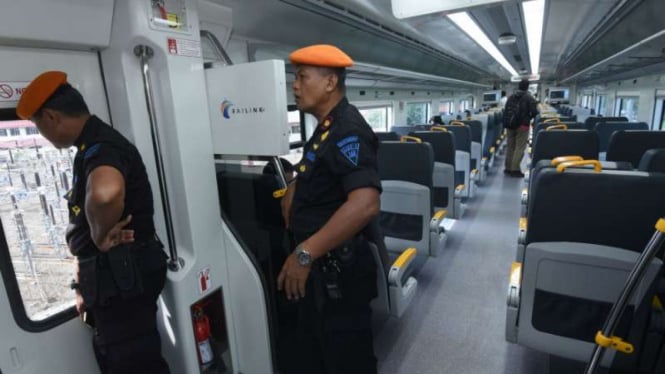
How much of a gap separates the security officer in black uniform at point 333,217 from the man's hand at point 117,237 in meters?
0.71

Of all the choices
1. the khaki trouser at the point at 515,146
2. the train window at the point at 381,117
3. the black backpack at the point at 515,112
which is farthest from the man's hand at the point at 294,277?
the train window at the point at 381,117

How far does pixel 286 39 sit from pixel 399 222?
197cm

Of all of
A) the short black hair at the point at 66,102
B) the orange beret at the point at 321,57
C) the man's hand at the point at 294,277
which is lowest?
the man's hand at the point at 294,277

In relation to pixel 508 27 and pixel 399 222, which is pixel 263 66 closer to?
pixel 399 222

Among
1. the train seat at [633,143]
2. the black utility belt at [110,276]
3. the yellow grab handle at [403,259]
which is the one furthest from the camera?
the train seat at [633,143]

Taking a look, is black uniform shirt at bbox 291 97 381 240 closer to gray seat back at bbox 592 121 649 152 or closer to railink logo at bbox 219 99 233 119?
railink logo at bbox 219 99 233 119

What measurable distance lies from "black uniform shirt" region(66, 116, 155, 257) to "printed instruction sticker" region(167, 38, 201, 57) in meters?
0.46

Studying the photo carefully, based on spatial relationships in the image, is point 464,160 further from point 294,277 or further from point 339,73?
point 294,277

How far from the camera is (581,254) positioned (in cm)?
170

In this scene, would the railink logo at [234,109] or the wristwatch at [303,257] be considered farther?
the railink logo at [234,109]

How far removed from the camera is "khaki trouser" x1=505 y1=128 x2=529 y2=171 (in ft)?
23.2

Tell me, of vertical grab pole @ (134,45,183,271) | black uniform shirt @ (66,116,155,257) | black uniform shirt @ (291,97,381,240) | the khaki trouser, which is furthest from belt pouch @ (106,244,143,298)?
the khaki trouser

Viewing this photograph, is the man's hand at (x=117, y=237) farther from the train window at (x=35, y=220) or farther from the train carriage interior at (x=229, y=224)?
the train window at (x=35, y=220)

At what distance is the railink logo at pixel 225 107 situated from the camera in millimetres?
1857
